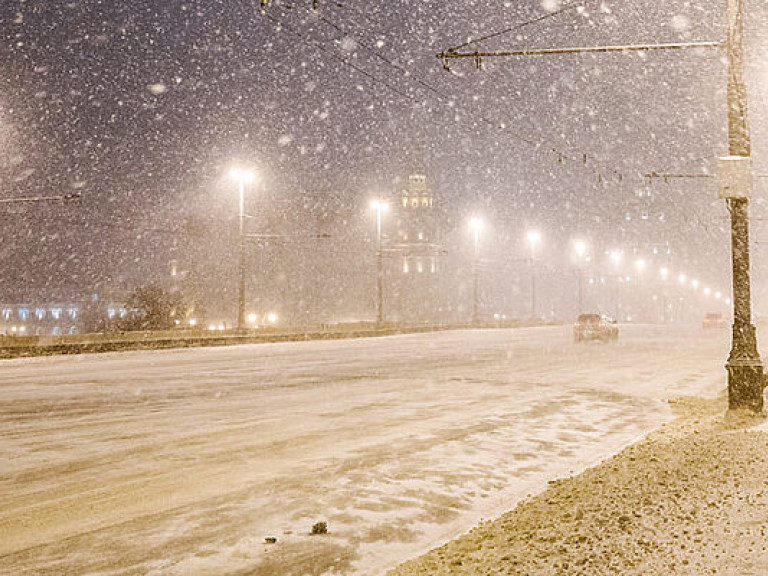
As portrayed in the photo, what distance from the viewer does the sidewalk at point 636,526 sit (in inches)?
147

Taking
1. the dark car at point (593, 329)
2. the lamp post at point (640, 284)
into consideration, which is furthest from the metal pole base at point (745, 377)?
the lamp post at point (640, 284)

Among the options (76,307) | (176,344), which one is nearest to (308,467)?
(176,344)

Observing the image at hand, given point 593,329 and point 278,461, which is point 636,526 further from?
point 593,329

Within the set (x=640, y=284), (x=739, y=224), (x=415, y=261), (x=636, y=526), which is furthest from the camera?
(x=415, y=261)

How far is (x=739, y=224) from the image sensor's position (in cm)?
1052

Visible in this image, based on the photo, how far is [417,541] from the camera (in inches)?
192

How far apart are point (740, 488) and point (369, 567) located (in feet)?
10.1

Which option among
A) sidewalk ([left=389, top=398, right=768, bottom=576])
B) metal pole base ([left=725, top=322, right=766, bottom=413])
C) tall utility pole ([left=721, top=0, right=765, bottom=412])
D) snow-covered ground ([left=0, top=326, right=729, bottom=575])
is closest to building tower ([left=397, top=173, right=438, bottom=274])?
snow-covered ground ([left=0, top=326, right=729, bottom=575])

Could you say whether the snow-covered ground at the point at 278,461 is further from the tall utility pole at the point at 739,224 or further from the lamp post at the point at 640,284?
the lamp post at the point at 640,284

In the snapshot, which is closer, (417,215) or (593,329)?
(593,329)

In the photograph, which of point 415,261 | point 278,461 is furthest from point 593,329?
point 415,261

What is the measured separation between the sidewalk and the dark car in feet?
100

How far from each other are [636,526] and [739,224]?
778 cm

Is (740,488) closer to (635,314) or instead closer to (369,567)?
(369,567)
